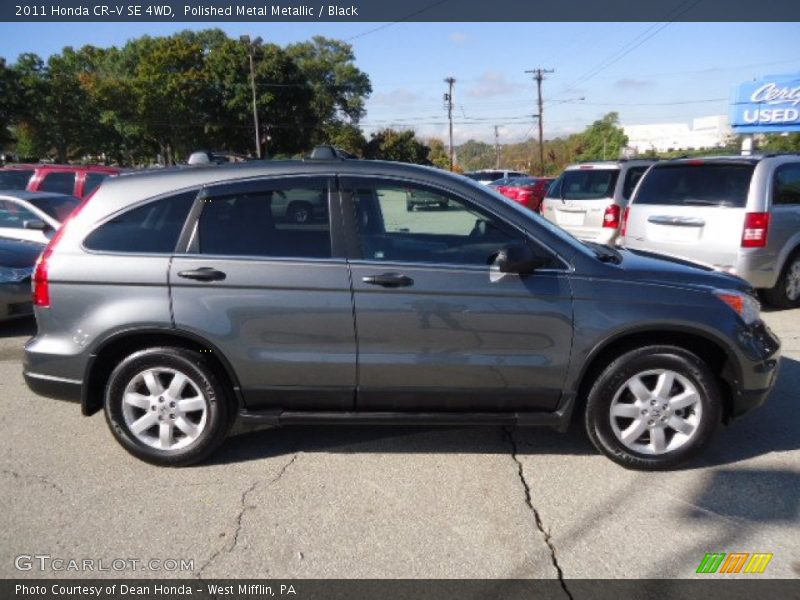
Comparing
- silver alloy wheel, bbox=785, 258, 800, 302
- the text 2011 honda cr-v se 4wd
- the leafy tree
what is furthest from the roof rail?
the leafy tree

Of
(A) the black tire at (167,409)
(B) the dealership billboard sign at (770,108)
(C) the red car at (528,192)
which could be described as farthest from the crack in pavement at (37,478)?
(B) the dealership billboard sign at (770,108)

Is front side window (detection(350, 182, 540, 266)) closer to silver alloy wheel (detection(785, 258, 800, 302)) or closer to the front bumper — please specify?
the front bumper

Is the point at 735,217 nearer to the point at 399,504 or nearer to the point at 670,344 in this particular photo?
the point at 670,344

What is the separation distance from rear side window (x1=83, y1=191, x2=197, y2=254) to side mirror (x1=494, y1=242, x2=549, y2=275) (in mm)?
1815

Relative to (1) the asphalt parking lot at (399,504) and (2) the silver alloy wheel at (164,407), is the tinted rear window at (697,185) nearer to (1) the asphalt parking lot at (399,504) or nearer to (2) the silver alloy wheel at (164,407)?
(1) the asphalt parking lot at (399,504)

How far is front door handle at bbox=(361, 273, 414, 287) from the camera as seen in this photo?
328cm

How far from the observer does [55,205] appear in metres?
8.71

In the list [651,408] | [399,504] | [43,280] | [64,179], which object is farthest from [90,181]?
[651,408]

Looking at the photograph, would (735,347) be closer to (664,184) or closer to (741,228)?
(741,228)

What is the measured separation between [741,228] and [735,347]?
366 cm

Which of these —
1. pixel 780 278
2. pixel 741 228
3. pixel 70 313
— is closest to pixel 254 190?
pixel 70 313

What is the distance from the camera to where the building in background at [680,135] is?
275 feet

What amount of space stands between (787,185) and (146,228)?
6784 mm

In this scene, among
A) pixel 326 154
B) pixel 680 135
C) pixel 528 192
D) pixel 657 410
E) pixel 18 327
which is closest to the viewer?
pixel 657 410
